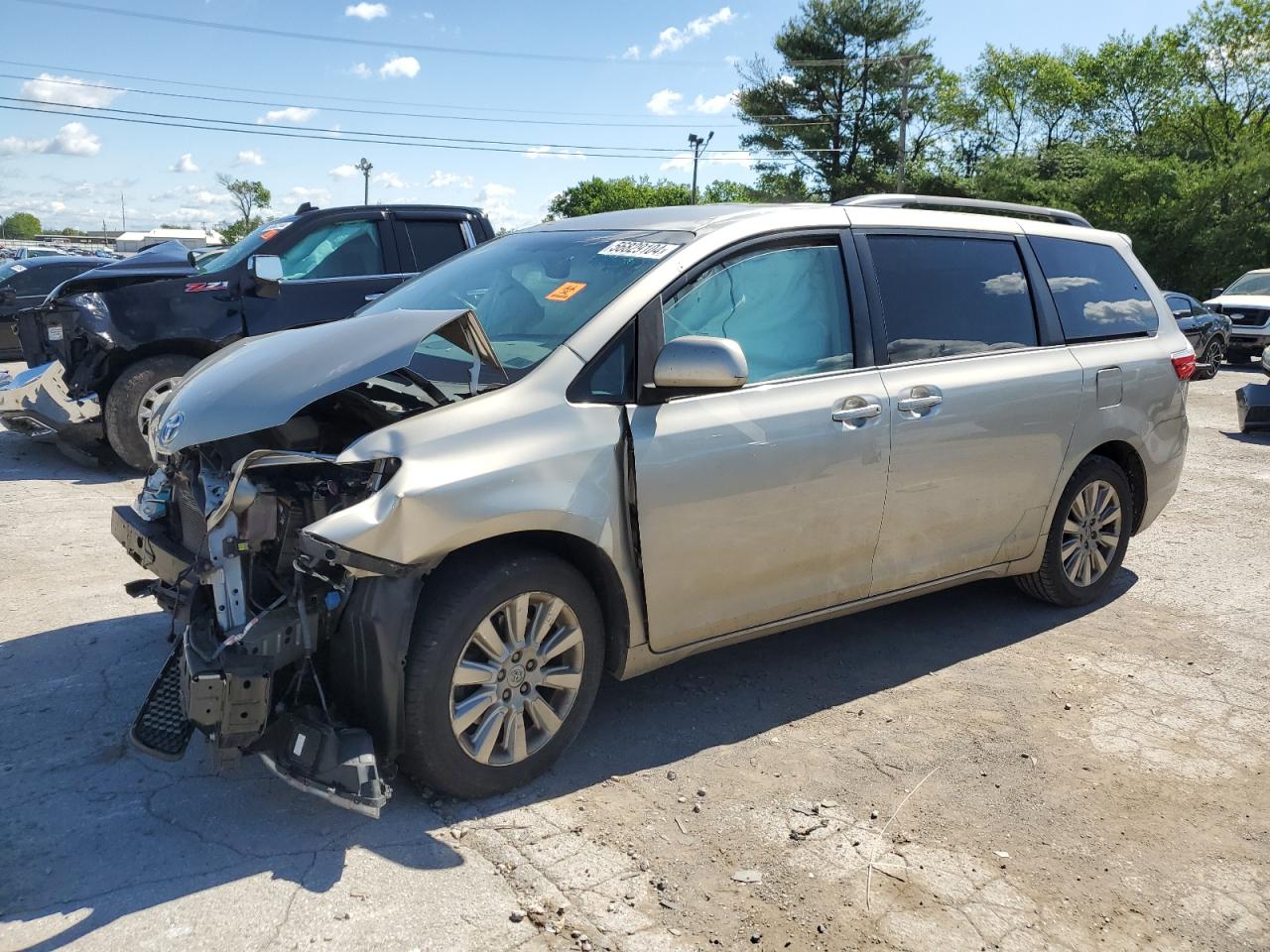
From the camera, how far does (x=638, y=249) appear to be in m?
3.80

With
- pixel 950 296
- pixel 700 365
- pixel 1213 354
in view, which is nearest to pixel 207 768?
pixel 700 365

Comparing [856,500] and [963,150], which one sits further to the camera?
[963,150]

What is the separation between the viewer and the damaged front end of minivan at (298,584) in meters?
2.88

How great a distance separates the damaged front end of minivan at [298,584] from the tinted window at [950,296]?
1836 millimetres

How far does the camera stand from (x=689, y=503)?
11.5 ft

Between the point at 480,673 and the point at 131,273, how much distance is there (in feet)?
20.0

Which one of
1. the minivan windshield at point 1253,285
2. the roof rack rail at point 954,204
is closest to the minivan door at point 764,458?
the roof rack rail at point 954,204

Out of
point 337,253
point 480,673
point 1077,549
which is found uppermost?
point 337,253

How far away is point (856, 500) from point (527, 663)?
148 centimetres

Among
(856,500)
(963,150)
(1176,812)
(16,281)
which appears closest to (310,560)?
(856,500)

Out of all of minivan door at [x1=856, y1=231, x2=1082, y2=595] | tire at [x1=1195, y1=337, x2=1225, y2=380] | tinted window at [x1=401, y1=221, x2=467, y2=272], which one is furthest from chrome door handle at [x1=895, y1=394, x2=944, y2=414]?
tire at [x1=1195, y1=337, x2=1225, y2=380]

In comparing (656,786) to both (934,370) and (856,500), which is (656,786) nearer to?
(856,500)

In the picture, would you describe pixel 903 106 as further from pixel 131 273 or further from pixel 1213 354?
pixel 131 273

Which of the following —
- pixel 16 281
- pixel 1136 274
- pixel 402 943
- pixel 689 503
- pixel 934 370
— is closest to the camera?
pixel 402 943
